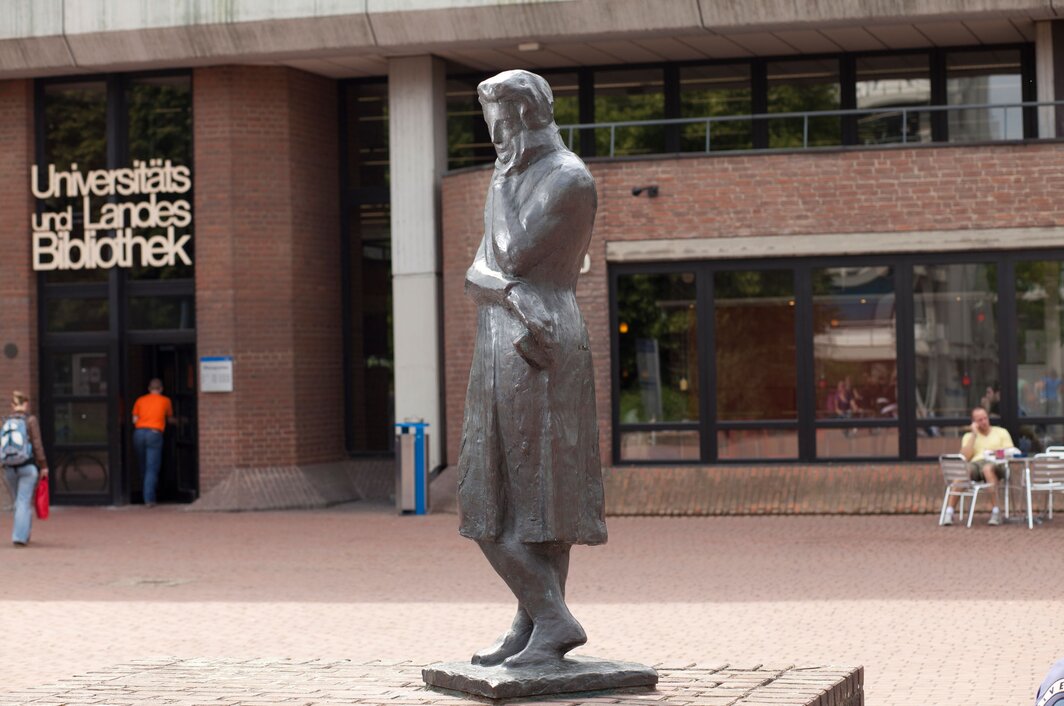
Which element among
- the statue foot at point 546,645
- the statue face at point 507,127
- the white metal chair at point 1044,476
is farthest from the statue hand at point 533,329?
the white metal chair at point 1044,476

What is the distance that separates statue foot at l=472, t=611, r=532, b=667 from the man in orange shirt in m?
17.4

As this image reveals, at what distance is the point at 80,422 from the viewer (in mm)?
24750

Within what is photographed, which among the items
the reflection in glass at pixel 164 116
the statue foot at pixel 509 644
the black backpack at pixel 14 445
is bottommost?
the statue foot at pixel 509 644

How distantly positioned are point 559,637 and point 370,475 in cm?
1824

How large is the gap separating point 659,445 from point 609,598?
821 cm

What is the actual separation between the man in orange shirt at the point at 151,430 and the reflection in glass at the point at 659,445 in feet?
21.6

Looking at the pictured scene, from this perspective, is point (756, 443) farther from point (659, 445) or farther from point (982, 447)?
point (982, 447)

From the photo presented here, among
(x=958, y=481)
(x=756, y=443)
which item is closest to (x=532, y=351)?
(x=958, y=481)

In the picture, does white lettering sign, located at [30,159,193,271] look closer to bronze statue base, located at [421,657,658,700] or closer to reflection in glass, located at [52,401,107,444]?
reflection in glass, located at [52,401,107,444]

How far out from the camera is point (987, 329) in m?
21.3

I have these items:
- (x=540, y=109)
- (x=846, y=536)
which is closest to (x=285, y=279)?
(x=846, y=536)

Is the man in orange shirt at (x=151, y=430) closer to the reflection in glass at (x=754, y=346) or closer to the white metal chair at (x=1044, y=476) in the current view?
the reflection in glass at (x=754, y=346)

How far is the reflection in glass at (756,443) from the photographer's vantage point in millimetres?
21609

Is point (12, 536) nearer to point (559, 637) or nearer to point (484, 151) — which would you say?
point (484, 151)
